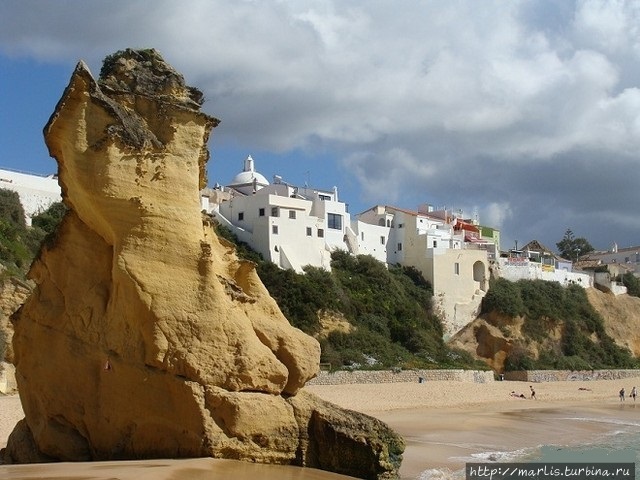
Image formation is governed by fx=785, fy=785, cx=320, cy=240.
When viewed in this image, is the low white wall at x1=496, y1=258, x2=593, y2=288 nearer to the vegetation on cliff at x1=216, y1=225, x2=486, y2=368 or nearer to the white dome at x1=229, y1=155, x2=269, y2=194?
the vegetation on cliff at x1=216, y1=225, x2=486, y2=368

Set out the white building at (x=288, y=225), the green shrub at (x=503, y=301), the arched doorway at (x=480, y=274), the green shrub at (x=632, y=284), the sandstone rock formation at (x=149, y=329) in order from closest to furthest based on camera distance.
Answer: the sandstone rock formation at (x=149, y=329)
the white building at (x=288, y=225)
the green shrub at (x=503, y=301)
the arched doorway at (x=480, y=274)
the green shrub at (x=632, y=284)

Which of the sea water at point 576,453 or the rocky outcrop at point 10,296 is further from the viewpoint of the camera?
the rocky outcrop at point 10,296

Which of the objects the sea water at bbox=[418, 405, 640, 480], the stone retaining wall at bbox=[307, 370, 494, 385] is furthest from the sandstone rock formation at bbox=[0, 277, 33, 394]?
the sea water at bbox=[418, 405, 640, 480]

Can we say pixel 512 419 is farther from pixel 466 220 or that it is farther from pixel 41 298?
pixel 466 220

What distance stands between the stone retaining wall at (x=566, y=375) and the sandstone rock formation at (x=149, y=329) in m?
38.0

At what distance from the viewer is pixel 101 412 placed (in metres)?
9.91

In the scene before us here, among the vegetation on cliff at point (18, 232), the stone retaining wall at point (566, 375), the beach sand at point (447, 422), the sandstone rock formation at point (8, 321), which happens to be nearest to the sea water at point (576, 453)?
the beach sand at point (447, 422)

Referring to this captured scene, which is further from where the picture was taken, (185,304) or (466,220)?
(466,220)

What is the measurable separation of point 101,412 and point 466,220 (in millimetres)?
63912

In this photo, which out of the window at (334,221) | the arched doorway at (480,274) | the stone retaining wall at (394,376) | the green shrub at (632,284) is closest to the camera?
the stone retaining wall at (394,376)

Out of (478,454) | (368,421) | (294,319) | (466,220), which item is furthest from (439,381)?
(466,220)

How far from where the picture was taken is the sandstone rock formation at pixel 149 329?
945cm

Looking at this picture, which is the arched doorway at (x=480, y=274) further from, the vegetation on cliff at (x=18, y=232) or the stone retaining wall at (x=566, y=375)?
the vegetation on cliff at (x=18, y=232)

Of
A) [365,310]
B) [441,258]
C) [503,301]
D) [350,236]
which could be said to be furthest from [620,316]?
[365,310]
